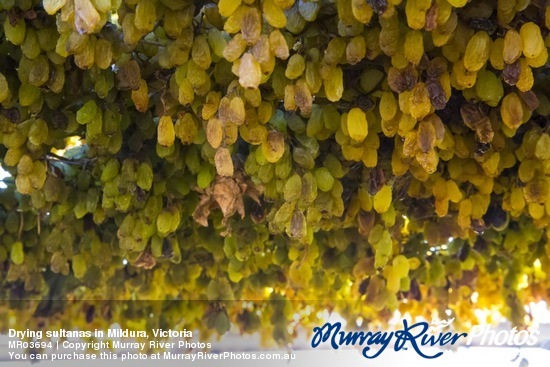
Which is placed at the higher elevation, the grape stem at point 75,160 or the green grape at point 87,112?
the grape stem at point 75,160

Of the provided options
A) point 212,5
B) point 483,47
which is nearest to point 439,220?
point 483,47

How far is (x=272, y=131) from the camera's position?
3.17ft

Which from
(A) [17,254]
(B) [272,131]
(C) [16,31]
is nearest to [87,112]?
(C) [16,31]

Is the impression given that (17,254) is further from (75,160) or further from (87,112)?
(87,112)

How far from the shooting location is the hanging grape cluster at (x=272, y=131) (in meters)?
0.85

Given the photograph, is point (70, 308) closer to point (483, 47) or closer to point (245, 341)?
point (245, 341)

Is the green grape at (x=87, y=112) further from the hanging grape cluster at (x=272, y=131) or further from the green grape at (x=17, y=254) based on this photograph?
the green grape at (x=17, y=254)

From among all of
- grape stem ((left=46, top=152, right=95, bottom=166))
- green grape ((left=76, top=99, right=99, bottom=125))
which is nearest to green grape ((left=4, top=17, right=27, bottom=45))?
green grape ((left=76, top=99, right=99, bottom=125))

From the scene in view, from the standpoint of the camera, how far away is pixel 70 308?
2.06 metres

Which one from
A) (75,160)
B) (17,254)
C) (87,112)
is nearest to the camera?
(87,112)

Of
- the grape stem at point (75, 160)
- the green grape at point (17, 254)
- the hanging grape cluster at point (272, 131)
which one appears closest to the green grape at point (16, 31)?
the hanging grape cluster at point (272, 131)

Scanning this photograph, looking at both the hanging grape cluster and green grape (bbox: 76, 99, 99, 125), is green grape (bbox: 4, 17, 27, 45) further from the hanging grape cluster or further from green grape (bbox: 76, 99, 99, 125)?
green grape (bbox: 76, 99, 99, 125)

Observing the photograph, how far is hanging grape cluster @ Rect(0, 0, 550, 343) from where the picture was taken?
33.3 inches

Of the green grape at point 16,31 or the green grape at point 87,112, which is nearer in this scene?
the green grape at point 16,31
